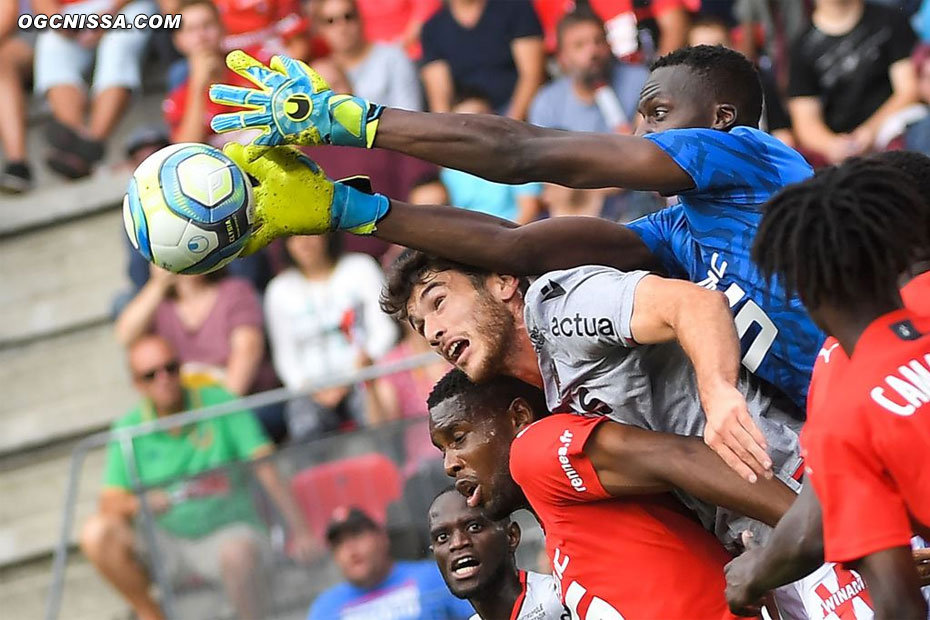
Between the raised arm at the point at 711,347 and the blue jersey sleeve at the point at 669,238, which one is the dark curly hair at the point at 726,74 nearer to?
the blue jersey sleeve at the point at 669,238

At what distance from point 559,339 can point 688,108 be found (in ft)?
2.90

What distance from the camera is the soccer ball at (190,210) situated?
423 centimetres

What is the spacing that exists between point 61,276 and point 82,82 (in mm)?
1397

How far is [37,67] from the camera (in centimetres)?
1113

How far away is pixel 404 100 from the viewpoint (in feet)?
31.9

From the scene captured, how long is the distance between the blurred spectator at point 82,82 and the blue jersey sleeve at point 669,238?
22.7ft

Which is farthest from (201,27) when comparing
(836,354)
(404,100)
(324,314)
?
(836,354)

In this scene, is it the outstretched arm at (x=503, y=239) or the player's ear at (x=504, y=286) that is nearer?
the outstretched arm at (x=503, y=239)

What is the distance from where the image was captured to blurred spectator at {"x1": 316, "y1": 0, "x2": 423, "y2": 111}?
976cm

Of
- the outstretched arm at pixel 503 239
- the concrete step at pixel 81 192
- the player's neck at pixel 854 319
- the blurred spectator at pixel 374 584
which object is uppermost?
the concrete step at pixel 81 192

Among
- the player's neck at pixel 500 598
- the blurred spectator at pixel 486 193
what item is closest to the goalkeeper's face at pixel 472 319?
the player's neck at pixel 500 598

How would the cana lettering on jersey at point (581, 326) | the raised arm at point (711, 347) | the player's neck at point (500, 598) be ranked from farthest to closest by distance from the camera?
the player's neck at point (500, 598), the cana lettering on jersey at point (581, 326), the raised arm at point (711, 347)

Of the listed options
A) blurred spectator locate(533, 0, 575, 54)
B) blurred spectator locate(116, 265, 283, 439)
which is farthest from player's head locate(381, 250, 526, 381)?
blurred spectator locate(533, 0, 575, 54)

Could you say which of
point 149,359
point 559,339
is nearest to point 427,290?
point 559,339
